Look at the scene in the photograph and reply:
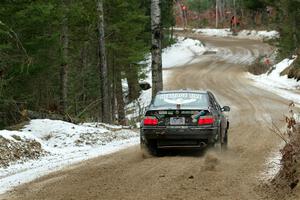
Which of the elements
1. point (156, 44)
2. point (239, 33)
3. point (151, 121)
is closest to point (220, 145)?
point (151, 121)

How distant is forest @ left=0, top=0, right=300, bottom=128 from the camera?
15.1 metres

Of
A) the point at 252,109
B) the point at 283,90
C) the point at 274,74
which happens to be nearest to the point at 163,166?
the point at 252,109

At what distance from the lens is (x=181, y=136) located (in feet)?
38.3

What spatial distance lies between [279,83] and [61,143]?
80.1 feet

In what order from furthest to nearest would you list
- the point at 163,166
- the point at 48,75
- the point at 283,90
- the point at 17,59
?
1. the point at 283,90
2. the point at 48,75
3. the point at 17,59
4. the point at 163,166

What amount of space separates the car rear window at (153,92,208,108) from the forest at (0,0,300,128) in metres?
3.16

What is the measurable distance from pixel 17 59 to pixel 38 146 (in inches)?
118

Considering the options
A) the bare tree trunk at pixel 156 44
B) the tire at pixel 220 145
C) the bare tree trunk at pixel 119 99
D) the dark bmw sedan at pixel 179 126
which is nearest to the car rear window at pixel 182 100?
the dark bmw sedan at pixel 179 126

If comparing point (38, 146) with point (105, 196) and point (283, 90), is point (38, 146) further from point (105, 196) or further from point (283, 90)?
point (283, 90)

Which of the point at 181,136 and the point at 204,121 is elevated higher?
the point at 204,121

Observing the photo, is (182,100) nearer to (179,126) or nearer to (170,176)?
(179,126)

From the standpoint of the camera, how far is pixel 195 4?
110625mm

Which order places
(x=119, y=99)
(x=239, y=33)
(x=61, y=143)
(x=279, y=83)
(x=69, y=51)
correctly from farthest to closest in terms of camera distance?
1. (x=239, y=33)
2. (x=279, y=83)
3. (x=119, y=99)
4. (x=69, y=51)
5. (x=61, y=143)

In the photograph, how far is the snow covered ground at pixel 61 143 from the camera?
10875 millimetres
